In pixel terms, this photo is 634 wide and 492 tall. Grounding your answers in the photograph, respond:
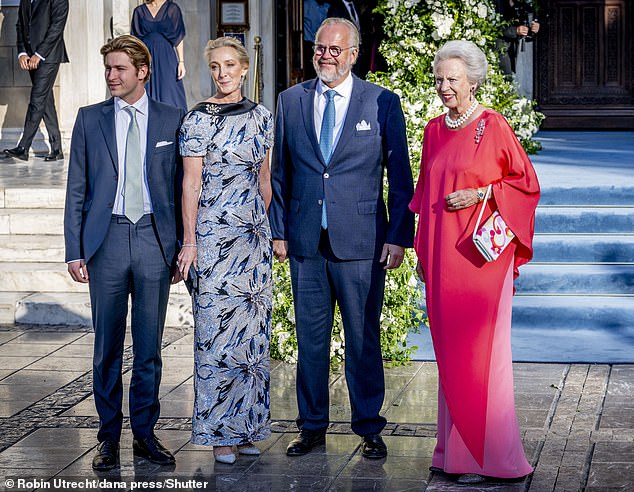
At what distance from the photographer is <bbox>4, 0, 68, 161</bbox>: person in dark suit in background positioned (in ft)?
44.1

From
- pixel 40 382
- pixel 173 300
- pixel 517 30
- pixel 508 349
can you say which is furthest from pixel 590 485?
pixel 517 30

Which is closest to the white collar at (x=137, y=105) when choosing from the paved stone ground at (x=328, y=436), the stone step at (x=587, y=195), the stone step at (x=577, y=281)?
the paved stone ground at (x=328, y=436)

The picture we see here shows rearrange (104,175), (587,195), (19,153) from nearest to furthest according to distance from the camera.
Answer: (104,175)
(587,195)
(19,153)

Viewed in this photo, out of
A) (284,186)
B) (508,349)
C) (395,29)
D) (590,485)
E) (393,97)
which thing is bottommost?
(590,485)

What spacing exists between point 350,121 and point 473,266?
989 mm

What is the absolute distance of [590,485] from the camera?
5.74 m

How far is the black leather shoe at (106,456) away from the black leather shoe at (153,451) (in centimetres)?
10

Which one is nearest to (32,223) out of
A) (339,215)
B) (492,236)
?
(339,215)

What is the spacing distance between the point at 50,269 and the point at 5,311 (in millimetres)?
572

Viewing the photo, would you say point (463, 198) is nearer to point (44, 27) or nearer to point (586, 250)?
point (586, 250)

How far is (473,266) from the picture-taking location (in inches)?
230

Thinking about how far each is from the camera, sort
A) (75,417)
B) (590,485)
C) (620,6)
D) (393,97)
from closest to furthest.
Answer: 1. (590,485)
2. (393,97)
3. (75,417)
4. (620,6)

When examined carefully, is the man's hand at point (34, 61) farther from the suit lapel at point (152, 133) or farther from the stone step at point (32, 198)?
the suit lapel at point (152, 133)

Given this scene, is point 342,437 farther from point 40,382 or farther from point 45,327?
point 45,327
